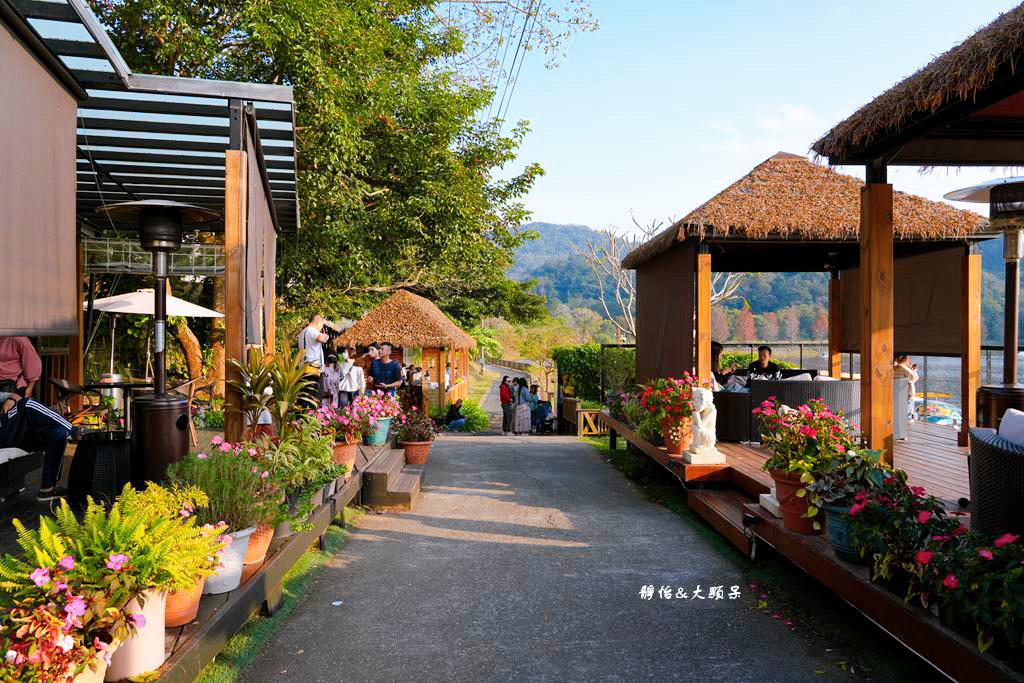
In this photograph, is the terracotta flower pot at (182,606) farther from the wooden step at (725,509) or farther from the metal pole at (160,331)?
the wooden step at (725,509)

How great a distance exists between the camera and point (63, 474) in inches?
259

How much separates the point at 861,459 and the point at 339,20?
11.9 meters

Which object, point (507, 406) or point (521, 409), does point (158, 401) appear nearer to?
point (521, 409)

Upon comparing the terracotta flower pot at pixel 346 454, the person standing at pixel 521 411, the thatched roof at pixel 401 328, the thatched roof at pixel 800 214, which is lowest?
the person standing at pixel 521 411

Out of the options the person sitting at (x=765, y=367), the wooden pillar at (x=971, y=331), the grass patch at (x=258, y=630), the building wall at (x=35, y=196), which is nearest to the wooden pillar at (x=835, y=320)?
the person sitting at (x=765, y=367)

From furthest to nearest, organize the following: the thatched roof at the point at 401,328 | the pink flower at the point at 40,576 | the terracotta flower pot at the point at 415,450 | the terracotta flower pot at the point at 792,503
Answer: the thatched roof at the point at 401,328 < the terracotta flower pot at the point at 415,450 < the terracotta flower pot at the point at 792,503 < the pink flower at the point at 40,576

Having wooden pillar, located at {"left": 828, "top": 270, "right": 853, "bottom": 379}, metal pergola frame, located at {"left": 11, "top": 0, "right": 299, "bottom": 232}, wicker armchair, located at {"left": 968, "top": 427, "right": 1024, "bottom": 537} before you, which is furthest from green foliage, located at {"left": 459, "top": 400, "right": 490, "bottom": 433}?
wicker armchair, located at {"left": 968, "top": 427, "right": 1024, "bottom": 537}

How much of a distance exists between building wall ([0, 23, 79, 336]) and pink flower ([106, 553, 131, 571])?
1773mm

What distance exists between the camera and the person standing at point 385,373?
37.8 ft

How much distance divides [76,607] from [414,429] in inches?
269

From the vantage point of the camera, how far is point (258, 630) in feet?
13.5

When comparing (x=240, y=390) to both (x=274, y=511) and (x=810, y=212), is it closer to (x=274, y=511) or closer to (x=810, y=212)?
(x=274, y=511)

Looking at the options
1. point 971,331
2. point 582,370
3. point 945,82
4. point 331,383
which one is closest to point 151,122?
point 331,383

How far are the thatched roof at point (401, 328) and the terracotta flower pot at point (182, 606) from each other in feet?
56.4
